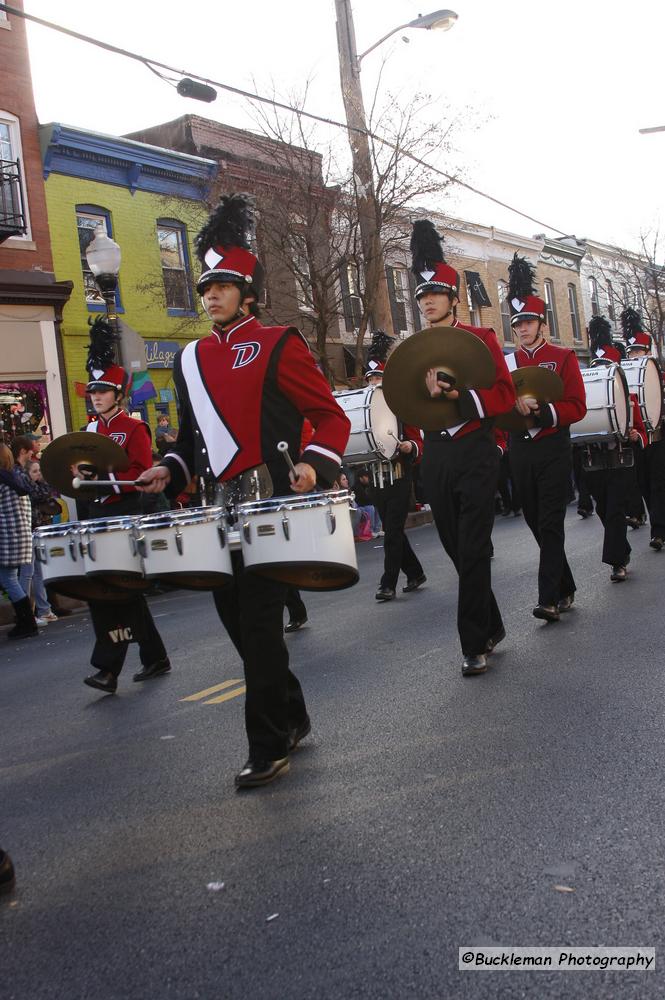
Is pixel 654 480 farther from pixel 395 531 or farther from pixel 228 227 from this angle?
pixel 228 227

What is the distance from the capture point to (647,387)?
11914 millimetres

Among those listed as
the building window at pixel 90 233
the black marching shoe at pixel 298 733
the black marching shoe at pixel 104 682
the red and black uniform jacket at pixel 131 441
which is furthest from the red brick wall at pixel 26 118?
the black marching shoe at pixel 298 733

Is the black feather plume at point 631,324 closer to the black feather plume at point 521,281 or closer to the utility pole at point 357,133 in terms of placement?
the black feather plume at point 521,281

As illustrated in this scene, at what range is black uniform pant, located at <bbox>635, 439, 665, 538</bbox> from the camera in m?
11.7

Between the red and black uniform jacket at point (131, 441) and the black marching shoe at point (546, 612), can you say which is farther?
the black marching shoe at point (546, 612)

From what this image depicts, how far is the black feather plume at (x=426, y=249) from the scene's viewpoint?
701 cm

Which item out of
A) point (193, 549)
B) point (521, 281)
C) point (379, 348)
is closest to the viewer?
point (193, 549)

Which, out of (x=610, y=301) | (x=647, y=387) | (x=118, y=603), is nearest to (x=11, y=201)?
(x=647, y=387)

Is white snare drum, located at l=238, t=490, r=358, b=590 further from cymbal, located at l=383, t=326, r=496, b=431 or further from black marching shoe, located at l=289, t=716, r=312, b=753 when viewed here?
cymbal, located at l=383, t=326, r=496, b=431

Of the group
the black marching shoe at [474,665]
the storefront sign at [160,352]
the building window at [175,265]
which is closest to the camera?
the black marching shoe at [474,665]

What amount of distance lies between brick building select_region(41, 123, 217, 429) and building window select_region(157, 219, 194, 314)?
0.02 metres

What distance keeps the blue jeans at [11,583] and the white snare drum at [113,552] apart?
7.05 meters

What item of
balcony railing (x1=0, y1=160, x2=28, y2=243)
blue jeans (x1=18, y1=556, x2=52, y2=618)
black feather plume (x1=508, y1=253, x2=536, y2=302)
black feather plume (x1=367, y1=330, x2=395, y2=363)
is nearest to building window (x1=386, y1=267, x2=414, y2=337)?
balcony railing (x1=0, y1=160, x2=28, y2=243)

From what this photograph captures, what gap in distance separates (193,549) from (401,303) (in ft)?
96.8
